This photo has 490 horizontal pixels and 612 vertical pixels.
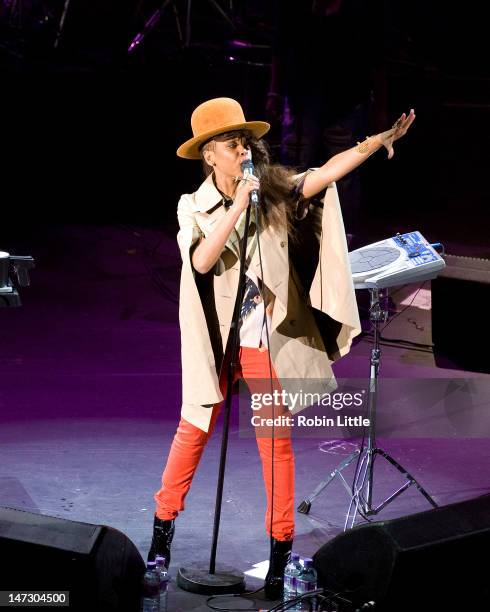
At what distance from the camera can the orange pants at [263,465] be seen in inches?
165

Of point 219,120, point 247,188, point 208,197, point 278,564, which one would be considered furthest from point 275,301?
point 278,564

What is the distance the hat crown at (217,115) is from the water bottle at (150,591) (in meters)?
1.65

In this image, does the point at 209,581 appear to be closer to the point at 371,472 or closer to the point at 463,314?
the point at 371,472

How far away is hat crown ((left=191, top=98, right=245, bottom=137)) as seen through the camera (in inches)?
167

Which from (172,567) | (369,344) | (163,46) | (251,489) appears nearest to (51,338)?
(369,344)

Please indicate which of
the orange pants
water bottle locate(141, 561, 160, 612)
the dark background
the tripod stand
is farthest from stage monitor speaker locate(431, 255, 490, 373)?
the dark background

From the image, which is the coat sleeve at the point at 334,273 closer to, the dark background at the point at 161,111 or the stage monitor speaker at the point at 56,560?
the stage monitor speaker at the point at 56,560

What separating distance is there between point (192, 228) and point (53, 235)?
5959 mm

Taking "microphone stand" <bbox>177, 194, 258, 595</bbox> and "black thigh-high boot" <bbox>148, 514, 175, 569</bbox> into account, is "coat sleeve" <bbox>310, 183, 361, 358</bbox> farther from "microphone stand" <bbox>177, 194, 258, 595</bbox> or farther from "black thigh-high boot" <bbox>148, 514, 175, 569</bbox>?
"black thigh-high boot" <bbox>148, 514, 175, 569</bbox>

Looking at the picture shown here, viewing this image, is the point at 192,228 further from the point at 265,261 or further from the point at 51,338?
the point at 51,338

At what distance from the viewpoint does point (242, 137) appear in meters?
4.28

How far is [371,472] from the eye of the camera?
16.6ft

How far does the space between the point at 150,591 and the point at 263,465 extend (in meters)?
0.64

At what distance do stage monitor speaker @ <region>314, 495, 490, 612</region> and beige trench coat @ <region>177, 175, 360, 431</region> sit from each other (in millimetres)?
777
